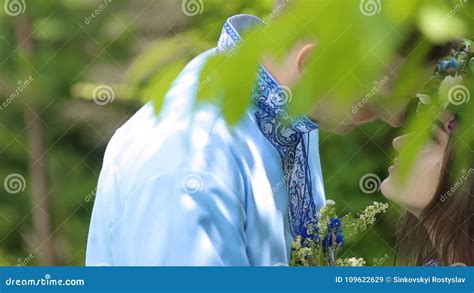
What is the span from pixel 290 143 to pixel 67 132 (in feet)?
3.91

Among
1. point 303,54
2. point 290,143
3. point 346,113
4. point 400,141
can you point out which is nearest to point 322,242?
point 290,143

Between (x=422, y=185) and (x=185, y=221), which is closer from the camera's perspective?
(x=185, y=221)

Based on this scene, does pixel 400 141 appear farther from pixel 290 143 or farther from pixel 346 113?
pixel 290 143

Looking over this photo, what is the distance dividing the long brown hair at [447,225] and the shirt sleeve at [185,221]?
541mm

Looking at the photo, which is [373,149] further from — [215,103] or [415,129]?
[215,103]

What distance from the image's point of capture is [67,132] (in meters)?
2.71

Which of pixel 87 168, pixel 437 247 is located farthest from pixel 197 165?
pixel 87 168

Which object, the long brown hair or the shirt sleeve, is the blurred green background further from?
the shirt sleeve

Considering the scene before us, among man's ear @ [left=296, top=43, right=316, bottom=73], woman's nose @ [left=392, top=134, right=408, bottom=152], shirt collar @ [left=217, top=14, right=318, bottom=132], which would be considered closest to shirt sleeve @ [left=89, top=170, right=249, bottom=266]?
shirt collar @ [left=217, top=14, right=318, bottom=132]

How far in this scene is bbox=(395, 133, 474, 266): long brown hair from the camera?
1.86 m

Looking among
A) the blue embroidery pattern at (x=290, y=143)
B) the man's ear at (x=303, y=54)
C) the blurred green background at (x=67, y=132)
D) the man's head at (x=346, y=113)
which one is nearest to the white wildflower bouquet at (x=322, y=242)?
the blue embroidery pattern at (x=290, y=143)

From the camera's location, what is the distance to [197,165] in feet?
4.88

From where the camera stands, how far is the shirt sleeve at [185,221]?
1.47 metres

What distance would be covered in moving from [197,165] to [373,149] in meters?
0.99
